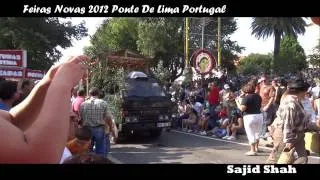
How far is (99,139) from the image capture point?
6.72 m

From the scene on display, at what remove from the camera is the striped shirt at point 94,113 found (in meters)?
6.77

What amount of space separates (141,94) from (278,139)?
241 inches

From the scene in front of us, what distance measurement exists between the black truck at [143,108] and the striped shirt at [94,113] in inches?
137

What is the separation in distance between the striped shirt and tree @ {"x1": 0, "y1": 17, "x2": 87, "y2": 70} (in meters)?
10.2

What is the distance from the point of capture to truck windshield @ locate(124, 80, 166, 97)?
10727 mm

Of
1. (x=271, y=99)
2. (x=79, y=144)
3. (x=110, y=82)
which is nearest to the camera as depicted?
(x=79, y=144)

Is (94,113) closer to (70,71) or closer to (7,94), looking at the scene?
(7,94)

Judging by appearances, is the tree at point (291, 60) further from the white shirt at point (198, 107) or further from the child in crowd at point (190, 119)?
the child in crowd at point (190, 119)

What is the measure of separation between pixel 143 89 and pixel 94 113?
423cm

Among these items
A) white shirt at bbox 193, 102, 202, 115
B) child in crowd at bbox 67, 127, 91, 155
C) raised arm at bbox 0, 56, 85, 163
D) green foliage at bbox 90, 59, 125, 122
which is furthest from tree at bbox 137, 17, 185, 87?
raised arm at bbox 0, 56, 85, 163

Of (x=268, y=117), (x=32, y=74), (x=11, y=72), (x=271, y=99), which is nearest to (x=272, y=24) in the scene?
(x=271, y=99)
